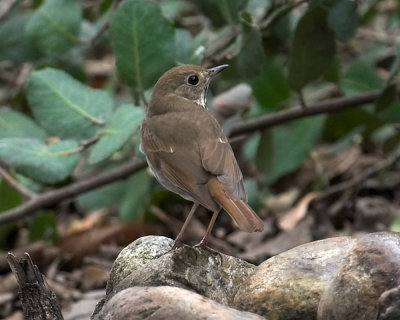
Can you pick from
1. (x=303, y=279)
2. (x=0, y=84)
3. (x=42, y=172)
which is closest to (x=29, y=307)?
(x=303, y=279)

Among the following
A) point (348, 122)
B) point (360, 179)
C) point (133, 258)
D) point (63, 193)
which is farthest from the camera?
point (348, 122)

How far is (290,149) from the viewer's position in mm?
6223

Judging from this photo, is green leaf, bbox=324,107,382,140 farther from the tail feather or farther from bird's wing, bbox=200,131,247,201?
the tail feather

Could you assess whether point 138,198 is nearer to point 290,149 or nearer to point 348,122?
point 290,149

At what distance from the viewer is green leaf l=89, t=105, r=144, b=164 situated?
4852mm

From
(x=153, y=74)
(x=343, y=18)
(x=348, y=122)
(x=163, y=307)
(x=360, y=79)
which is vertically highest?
(x=163, y=307)

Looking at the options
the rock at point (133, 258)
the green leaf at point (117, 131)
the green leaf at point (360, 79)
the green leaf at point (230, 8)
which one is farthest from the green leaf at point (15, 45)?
the rock at point (133, 258)

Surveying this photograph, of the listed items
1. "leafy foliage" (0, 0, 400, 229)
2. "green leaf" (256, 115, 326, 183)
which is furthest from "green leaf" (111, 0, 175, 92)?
"green leaf" (256, 115, 326, 183)

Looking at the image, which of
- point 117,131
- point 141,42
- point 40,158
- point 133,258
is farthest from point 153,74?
point 133,258

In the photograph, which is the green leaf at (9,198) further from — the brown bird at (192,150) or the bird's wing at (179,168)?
the bird's wing at (179,168)

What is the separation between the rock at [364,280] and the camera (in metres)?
2.68

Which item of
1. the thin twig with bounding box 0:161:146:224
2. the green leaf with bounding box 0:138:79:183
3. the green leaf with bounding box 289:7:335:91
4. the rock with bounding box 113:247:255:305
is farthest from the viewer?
the thin twig with bounding box 0:161:146:224

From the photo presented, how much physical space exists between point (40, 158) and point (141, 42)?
2.45 ft

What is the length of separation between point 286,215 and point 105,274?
4.23 ft
